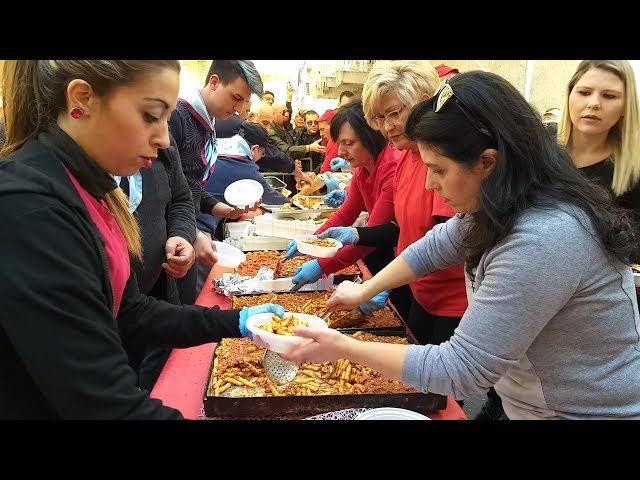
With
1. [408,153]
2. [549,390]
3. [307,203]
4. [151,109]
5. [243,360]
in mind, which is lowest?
[307,203]

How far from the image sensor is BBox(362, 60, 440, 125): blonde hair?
6.99ft

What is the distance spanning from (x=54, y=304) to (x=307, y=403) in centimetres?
84

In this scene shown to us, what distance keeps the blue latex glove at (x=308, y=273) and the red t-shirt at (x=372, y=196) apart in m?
0.03

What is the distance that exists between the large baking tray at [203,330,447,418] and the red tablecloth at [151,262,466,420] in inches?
2.7

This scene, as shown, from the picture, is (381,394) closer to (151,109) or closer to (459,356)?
(459,356)

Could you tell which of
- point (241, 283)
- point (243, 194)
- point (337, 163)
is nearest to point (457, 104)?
point (241, 283)

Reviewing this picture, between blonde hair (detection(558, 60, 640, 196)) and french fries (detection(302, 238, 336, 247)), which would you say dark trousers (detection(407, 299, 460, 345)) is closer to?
french fries (detection(302, 238, 336, 247))

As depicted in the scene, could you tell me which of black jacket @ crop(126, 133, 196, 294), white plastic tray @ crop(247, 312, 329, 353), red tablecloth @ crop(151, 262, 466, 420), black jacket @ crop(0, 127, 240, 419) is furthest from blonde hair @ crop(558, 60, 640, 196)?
black jacket @ crop(0, 127, 240, 419)

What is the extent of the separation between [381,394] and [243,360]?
1.76 ft

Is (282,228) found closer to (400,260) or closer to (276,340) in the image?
(400,260)

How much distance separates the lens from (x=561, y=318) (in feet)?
3.67

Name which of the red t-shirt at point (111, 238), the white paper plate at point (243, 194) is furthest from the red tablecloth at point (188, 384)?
the white paper plate at point (243, 194)

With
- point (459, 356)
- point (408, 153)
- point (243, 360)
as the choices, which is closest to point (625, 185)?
point (408, 153)

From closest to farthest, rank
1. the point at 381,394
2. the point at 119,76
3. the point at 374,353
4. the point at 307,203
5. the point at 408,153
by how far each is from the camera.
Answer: the point at 119,76, the point at 374,353, the point at 381,394, the point at 408,153, the point at 307,203
